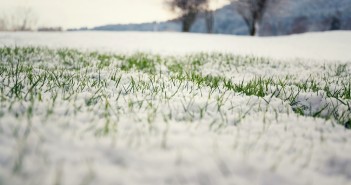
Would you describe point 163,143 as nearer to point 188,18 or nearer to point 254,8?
point 254,8

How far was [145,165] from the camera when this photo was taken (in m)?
1.36

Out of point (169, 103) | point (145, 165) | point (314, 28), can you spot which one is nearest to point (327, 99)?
point (169, 103)

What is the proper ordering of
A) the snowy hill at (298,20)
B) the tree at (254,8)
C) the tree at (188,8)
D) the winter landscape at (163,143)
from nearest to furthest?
the winter landscape at (163,143) < the tree at (254,8) < the tree at (188,8) < the snowy hill at (298,20)

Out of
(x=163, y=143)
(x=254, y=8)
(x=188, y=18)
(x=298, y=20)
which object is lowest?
(x=163, y=143)

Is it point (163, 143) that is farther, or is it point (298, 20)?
point (298, 20)

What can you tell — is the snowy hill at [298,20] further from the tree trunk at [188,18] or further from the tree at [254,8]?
the tree at [254,8]

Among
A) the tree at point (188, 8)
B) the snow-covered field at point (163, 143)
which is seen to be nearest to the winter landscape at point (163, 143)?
the snow-covered field at point (163, 143)

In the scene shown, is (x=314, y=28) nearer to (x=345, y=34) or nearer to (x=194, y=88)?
(x=345, y=34)

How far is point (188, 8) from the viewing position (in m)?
50.3

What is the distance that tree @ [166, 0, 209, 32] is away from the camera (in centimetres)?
5033

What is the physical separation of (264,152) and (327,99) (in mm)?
1830

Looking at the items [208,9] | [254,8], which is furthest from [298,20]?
[254,8]

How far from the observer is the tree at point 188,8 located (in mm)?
50331

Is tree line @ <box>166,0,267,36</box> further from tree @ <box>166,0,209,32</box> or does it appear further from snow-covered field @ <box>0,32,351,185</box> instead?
snow-covered field @ <box>0,32,351,185</box>
